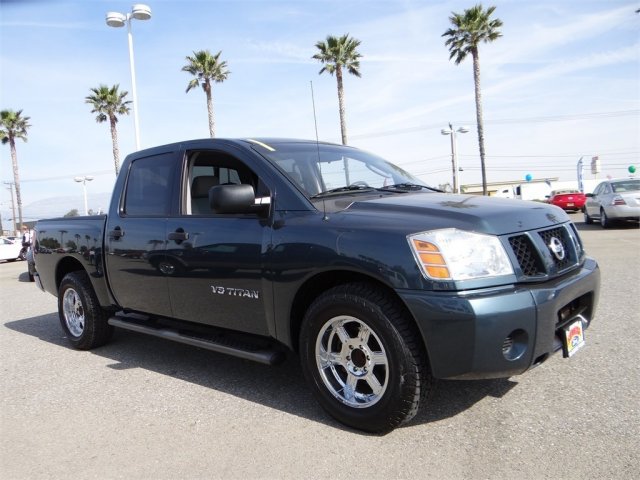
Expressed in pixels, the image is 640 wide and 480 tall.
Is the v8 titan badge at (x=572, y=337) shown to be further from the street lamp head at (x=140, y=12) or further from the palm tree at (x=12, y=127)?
the palm tree at (x=12, y=127)

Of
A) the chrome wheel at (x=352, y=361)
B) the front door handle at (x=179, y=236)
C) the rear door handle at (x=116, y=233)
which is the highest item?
the rear door handle at (x=116, y=233)

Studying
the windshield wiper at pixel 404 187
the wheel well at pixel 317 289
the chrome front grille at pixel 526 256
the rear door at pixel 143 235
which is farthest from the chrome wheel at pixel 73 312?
the chrome front grille at pixel 526 256

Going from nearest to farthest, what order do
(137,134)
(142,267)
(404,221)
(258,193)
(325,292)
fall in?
(404,221) < (325,292) < (258,193) < (142,267) < (137,134)

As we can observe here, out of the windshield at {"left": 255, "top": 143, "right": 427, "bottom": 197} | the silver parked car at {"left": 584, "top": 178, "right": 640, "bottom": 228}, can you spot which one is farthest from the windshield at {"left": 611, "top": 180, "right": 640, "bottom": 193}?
the windshield at {"left": 255, "top": 143, "right": 427, "bottom": 197}

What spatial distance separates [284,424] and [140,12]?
13.3 meters

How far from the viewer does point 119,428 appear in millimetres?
3262

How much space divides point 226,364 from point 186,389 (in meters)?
0.58

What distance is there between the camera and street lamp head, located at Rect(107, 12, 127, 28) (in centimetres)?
1377

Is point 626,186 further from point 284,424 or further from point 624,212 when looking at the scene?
point 284,424

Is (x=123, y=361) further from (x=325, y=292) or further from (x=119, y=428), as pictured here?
(x=325, y=292)

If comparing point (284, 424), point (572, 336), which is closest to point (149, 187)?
point (284, 424)

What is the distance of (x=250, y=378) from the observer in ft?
13.3

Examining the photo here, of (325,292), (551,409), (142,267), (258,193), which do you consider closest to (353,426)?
(325,292)

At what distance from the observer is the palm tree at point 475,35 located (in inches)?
1153
